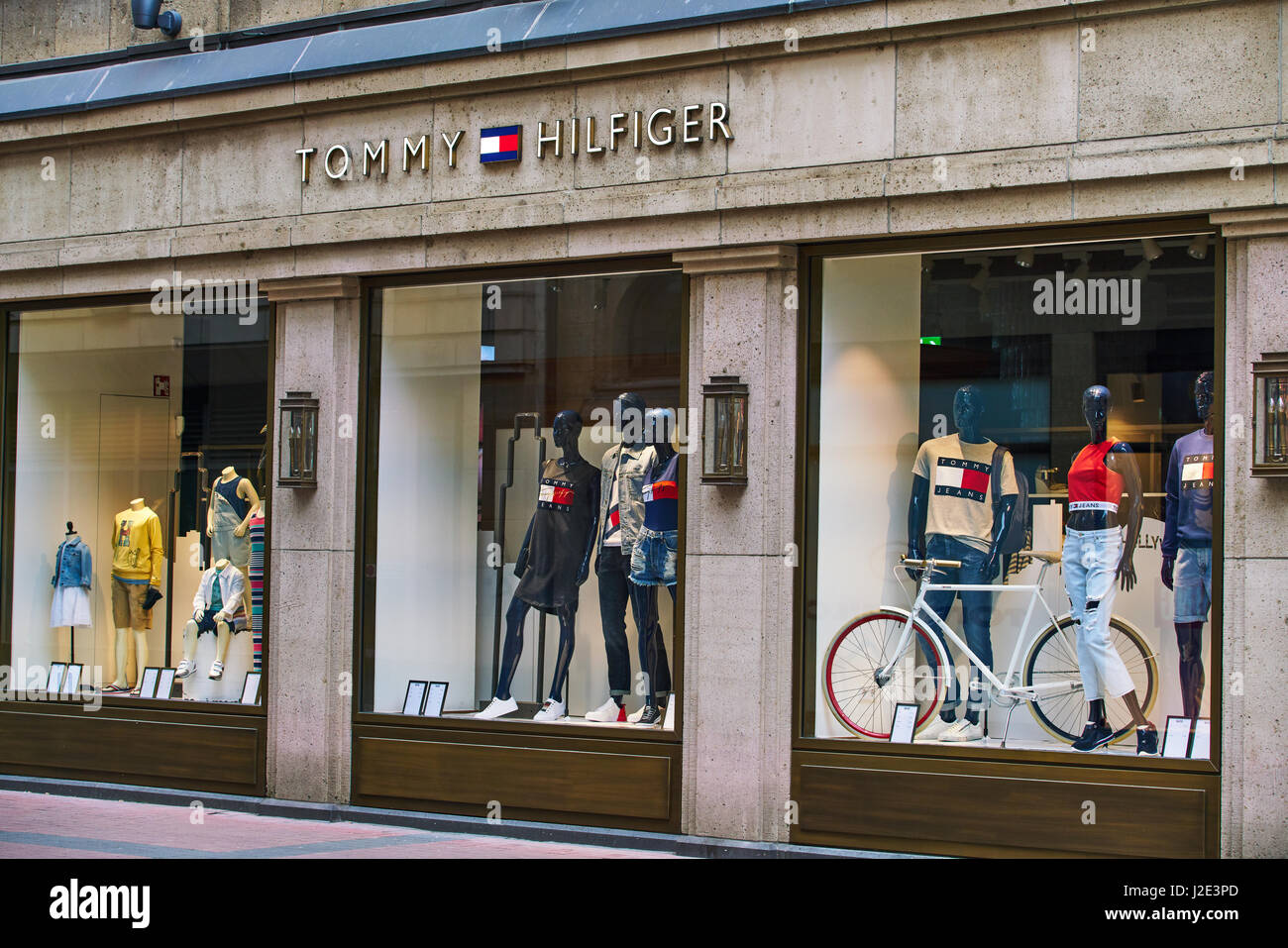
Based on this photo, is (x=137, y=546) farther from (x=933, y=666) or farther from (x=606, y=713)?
(x=933, y=666)

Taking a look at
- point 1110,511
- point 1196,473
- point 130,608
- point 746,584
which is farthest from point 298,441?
point 1196,473

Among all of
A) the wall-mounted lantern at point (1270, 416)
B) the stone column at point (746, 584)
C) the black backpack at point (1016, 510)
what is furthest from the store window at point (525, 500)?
the wall-mounted lantern at point (1270, 416)

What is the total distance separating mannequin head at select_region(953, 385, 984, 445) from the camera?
9.33 m

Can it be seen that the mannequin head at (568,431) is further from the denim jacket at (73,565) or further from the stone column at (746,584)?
the denim jacket at (73,565)

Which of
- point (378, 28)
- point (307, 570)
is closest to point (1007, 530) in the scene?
point (307, 570)

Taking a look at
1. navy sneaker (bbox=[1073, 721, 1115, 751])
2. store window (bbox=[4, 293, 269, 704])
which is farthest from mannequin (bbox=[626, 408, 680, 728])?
store window (bbox=[4, 293, 269, 704])

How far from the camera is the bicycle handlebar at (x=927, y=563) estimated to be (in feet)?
31.0

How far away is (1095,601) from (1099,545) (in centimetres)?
34

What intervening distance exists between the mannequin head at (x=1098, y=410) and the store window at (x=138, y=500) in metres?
6.00

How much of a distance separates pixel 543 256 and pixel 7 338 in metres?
5.32

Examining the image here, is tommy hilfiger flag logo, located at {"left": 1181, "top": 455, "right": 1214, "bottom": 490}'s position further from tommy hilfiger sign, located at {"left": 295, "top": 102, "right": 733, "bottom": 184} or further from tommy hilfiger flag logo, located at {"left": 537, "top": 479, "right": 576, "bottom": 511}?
tommy hilfiger flag logo, located at {"left": 537, "top": 479, "right": 576, "bottom": 511}

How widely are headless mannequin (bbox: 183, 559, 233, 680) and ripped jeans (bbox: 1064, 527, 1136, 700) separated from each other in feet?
20.9

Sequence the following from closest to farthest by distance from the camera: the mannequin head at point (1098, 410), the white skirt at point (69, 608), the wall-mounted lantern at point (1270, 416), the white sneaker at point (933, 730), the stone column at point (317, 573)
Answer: the wall-mounted lantern at point (1270, 416) < the mannequin head at point (1098, 410) < the white sneaker at point (933, 730) < the stone column at point (317, 573) < the white skirt at point (69, 608)
